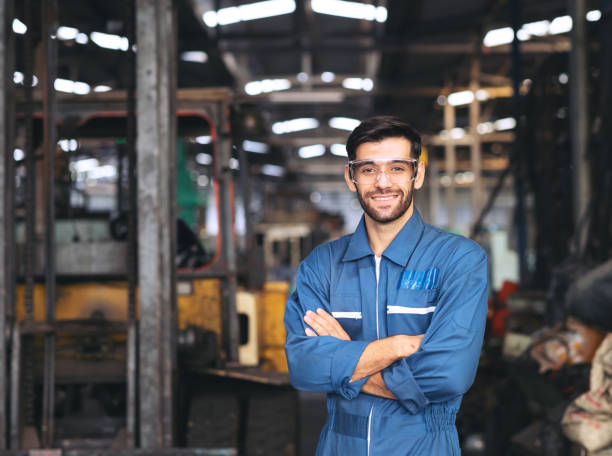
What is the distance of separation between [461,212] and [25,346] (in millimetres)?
32958

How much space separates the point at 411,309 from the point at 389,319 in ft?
0.24

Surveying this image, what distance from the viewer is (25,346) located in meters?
3.75

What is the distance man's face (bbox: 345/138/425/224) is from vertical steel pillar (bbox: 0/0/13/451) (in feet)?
7.72

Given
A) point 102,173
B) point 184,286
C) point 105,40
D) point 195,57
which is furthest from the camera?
point 102,173

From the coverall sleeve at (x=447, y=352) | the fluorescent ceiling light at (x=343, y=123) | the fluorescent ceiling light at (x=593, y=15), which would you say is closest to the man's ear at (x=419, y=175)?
the coverall sleeve at (x=447, y=352)

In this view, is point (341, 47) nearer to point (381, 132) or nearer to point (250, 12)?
point (250, 12)

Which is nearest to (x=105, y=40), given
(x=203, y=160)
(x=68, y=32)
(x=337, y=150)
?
(x=68, y=32)

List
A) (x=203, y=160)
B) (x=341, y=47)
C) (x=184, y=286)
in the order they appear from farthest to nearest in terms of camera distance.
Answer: (x=203, y=160), (x=341, y=47), (x=184, y=286)

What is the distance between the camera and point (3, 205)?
366 cm

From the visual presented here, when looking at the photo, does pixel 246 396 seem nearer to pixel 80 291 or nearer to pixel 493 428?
pixel 80 291

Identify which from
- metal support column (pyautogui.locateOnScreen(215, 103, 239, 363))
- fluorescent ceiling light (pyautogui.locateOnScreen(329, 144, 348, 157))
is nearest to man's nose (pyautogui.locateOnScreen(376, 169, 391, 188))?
metal support column (pyautogui.locateOnScreen(215, 103, 239, 363))

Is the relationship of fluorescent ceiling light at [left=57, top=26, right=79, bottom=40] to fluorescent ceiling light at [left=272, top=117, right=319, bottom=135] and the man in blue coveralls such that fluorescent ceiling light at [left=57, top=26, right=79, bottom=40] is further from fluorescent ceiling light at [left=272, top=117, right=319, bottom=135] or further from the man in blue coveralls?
fluorescent ceiling light at [left=272, top=117, right=319, bottom=135]

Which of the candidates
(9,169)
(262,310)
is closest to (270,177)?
(262,310)

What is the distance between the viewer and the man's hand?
2.12 m
